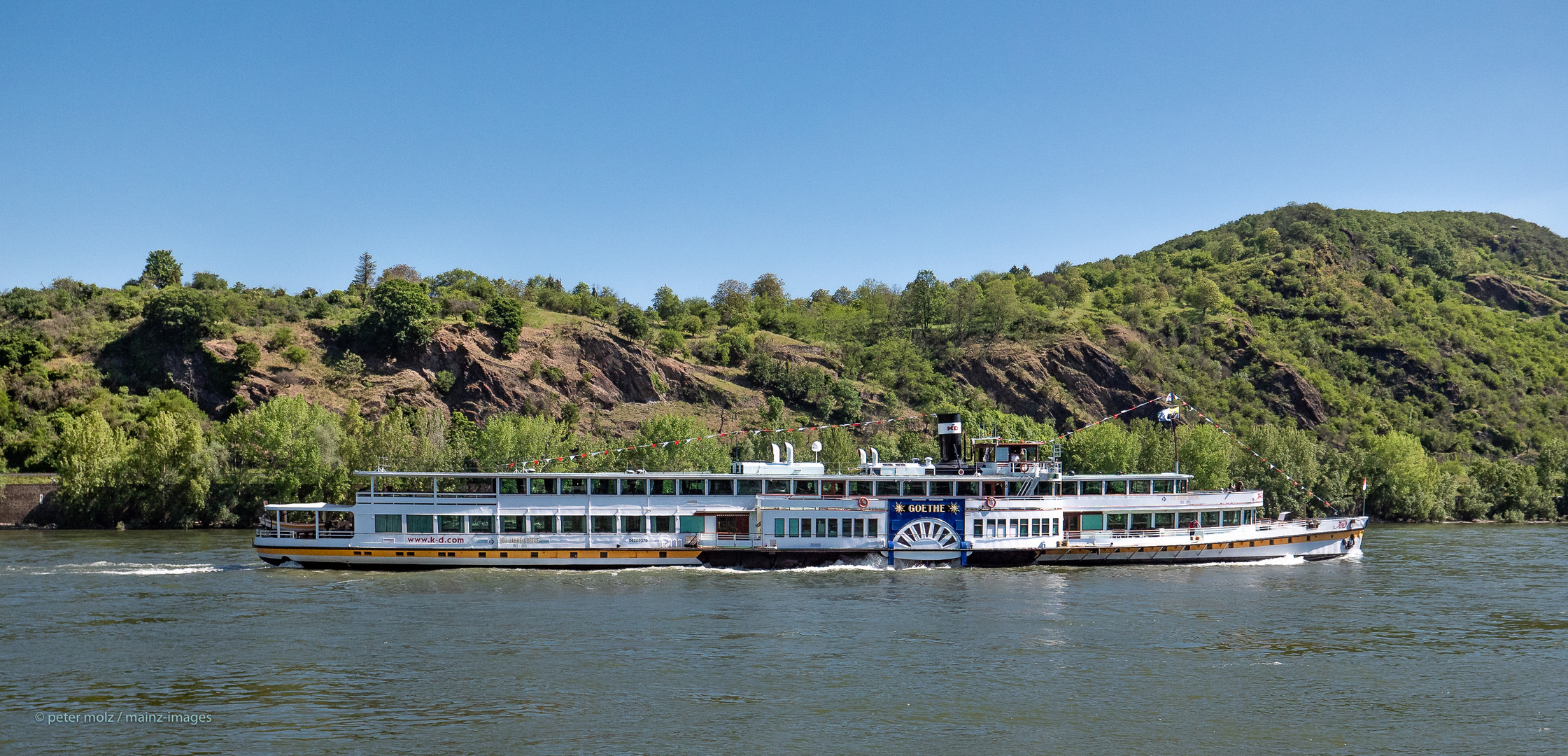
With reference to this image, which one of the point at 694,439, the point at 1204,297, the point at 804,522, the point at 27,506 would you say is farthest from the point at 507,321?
the point at 1204,297

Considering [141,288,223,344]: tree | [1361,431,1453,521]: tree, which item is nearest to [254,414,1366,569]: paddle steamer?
[1361,431,1453,521]: tree

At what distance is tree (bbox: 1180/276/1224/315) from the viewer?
611ft

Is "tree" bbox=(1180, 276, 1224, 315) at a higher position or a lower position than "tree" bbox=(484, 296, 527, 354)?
higher

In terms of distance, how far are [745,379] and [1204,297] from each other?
8632 cm

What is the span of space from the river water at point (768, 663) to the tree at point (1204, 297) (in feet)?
448

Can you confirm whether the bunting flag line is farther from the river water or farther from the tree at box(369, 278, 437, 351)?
the tree at box(369, 278, 437, 351)

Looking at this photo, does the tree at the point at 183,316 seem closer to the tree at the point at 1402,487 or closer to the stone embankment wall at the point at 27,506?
the stone embankment wall at the point at 27,506

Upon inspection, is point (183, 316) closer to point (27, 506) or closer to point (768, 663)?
point (27, 506)

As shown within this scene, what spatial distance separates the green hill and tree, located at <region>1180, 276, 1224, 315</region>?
0.65 m

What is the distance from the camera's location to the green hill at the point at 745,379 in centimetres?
9669

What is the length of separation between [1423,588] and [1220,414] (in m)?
100

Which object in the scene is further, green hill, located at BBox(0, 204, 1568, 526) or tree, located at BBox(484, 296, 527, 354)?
tree, located at BBox(484, 296, 527, 354)

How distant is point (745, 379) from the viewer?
474ft

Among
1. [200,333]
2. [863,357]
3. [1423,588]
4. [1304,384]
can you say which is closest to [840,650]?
[1423,588]
